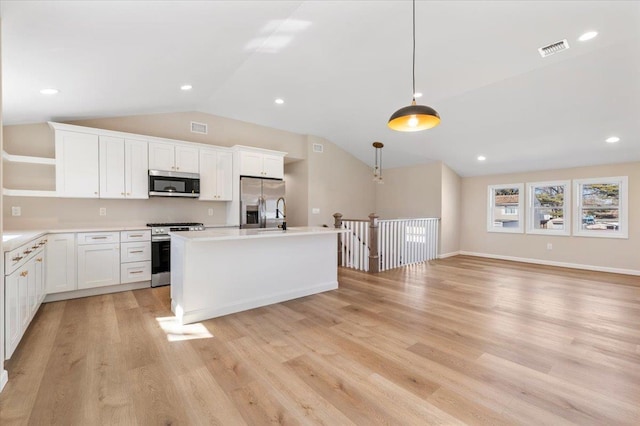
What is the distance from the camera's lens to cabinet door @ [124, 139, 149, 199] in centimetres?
452

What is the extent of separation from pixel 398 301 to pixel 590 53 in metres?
3.85

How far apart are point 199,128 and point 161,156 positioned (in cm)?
104

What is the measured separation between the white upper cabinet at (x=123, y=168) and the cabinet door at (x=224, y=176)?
116cm

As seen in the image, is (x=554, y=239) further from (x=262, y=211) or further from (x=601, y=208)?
(x=262, y=211)

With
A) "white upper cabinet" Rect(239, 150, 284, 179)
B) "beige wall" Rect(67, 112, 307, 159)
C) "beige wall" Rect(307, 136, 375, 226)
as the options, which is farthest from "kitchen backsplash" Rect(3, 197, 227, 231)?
"beige wall" Rect(307, 136, 375, 226)

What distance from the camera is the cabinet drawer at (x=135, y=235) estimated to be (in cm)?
427

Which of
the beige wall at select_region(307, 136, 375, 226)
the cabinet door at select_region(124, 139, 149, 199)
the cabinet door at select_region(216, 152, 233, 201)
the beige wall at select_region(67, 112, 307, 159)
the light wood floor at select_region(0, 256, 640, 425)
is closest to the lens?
the light wood floor at select_region(0, 256, 640, 425)

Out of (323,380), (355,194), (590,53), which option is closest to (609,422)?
(323,380)

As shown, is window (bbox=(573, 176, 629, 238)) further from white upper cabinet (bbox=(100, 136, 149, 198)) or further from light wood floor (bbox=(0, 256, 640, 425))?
white upper cabinet (bbox=(100, 136, 149, 198))

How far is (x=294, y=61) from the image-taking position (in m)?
3.77

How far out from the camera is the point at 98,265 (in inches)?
160

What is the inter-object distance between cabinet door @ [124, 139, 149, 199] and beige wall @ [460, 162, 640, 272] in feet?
24.4

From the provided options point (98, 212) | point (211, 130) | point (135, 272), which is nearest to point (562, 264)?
point (211, 130)

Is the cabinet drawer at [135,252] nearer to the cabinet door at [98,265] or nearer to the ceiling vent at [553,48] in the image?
the cabinet door at [98,265]
